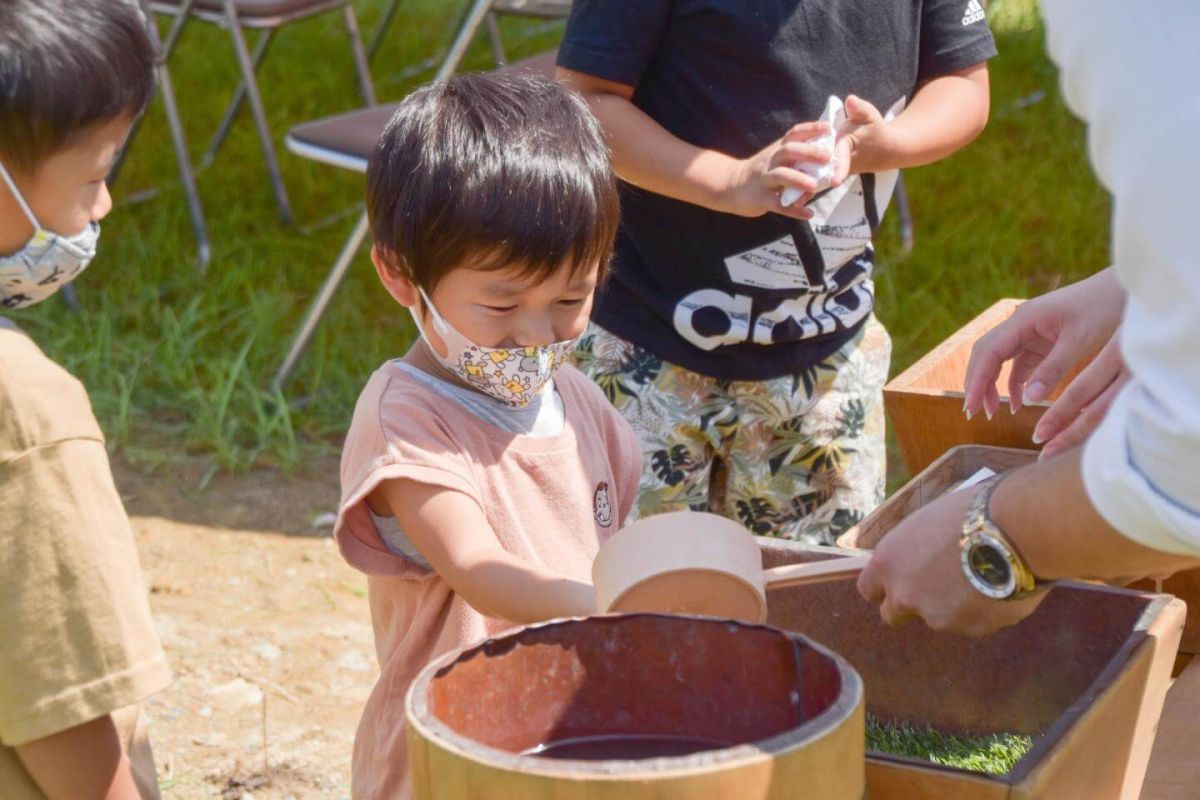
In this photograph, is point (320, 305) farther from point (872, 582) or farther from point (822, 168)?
point (872, 582)

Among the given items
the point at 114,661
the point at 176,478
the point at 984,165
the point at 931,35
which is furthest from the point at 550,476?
the point at 984,165

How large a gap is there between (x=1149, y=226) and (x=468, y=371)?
69 cm

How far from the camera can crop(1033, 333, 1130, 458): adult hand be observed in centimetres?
133

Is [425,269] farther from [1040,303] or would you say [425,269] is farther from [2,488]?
[1040,303]

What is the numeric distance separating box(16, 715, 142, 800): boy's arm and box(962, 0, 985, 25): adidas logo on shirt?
1.40m

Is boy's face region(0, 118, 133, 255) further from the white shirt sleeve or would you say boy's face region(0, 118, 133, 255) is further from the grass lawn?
the grass lawn

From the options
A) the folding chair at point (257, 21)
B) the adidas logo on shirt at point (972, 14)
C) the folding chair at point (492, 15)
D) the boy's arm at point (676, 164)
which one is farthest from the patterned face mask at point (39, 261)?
the folding chair at point (257, 21)

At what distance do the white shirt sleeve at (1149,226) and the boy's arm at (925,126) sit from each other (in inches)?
31.5

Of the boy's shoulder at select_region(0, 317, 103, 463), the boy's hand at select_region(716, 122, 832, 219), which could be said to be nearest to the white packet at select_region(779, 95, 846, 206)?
the boy's hand at select_region(716, 122, 832, 219)

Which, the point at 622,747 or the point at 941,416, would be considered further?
the point at 941,416

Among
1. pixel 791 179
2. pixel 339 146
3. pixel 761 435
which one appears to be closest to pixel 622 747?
pixel 791 179

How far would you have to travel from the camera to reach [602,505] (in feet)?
4.86

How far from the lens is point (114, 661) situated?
1063 mm

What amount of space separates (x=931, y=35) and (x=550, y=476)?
2.98 feet
